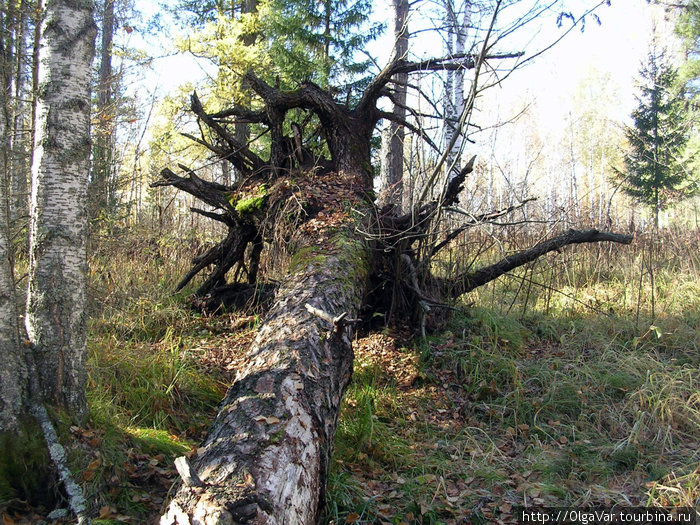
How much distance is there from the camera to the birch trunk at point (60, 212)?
94.3 inches

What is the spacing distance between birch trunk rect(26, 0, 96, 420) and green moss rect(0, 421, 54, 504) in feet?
0.78

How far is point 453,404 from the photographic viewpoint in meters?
4.07

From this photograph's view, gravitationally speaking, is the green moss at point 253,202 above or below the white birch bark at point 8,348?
above

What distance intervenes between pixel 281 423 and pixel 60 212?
1.65 meters

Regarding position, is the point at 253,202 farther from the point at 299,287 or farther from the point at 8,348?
the point at 8,348

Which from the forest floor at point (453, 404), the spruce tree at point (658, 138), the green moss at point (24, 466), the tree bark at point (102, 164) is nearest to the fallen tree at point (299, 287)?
the forest floor at point (453, 404)

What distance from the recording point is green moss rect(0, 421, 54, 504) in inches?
83.9

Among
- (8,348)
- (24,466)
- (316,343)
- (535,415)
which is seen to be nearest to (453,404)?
(535,415)

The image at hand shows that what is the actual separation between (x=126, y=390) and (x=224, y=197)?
8.68 ft

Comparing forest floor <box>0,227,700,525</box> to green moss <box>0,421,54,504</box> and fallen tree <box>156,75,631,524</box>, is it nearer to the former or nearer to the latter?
green moss <box>0,421,54,504</box>

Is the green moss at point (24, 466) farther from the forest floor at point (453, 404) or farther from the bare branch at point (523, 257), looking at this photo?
the bare branch at point (523, 257)

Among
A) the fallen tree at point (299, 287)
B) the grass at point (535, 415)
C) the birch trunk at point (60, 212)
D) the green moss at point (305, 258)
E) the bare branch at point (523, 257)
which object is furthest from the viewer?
the bare branch at point (523, 257)

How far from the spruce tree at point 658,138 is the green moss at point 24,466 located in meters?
17.1

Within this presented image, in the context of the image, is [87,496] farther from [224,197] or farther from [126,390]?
[224,197]
